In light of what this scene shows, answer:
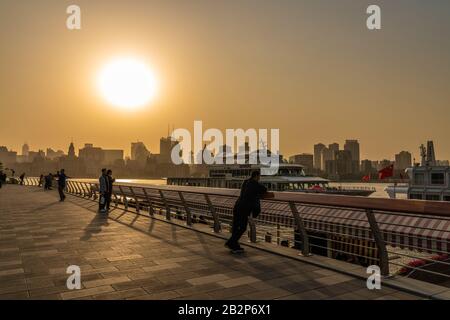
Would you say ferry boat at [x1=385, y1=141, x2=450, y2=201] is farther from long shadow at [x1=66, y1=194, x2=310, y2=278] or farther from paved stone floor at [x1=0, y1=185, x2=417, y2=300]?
paved stone floor at [x1=0, y1=185, x2=417, y2=300]

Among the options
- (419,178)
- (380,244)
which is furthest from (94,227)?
(419,178)

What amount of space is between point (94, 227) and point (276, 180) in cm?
3998

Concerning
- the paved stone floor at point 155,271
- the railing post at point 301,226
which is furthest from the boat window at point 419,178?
the railing post at point 301,226

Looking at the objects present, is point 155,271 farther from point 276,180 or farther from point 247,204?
point 276,180

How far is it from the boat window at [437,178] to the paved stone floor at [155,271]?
4185 centimetres

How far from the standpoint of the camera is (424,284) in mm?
5293

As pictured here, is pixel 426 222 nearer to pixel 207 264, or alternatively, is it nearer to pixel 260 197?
pixel 260 197

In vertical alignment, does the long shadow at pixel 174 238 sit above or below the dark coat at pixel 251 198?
below

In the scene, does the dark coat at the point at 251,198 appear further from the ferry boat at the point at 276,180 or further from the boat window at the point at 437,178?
the boat window at the point at 437,178

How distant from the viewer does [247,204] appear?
7.41m

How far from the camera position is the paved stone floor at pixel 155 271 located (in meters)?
5.01

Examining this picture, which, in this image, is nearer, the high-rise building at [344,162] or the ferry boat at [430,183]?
the ferry boat at [430,183]
